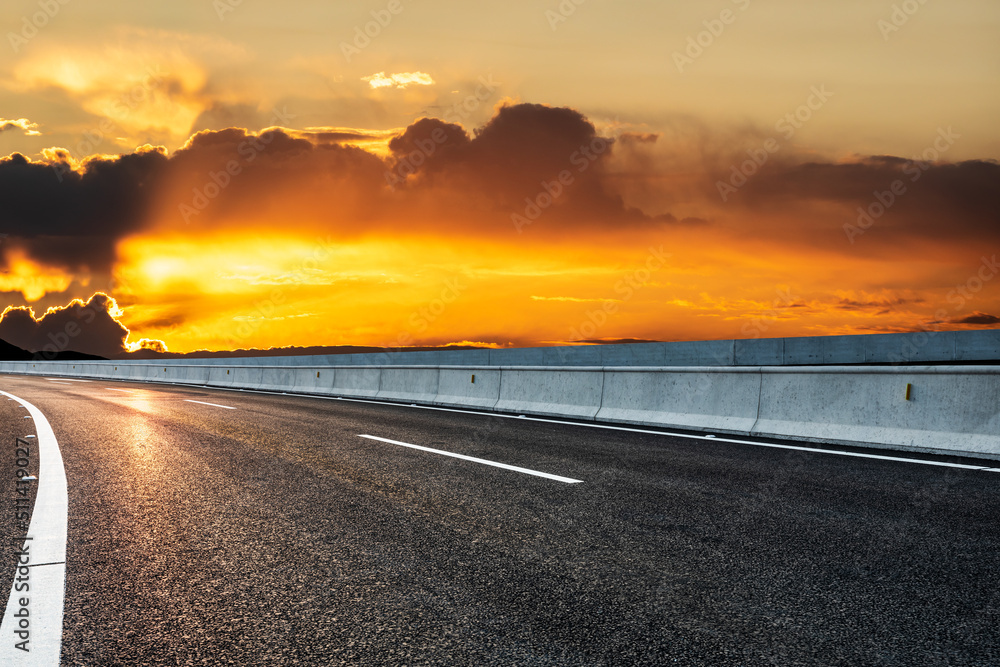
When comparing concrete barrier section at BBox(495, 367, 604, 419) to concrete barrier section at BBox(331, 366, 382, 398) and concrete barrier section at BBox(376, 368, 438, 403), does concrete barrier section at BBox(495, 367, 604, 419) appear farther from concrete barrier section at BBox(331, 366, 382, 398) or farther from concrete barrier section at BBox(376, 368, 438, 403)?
concrete barrier section at BBox(331, 366, 382, 398)

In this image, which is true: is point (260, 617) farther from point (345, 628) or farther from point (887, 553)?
point (887, 553)

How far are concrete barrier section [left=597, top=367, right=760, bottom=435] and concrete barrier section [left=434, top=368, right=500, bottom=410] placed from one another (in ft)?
10.8

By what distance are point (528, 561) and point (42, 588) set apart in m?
2.47

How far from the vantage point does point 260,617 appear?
3.43 meters

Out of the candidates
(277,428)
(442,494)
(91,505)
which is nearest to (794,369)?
(442,494)

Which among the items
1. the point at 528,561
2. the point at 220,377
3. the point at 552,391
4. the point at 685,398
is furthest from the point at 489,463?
the point at 220,377

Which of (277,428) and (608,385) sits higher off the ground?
(608,385)

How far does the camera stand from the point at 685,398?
1153 centimetres

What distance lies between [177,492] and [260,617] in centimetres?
343

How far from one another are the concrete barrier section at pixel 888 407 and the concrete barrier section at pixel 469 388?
6313mm

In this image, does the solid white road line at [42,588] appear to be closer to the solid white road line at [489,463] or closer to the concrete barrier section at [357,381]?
the solid white road line at [489,463]

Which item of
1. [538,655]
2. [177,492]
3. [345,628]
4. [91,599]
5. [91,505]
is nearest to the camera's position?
[538,655]

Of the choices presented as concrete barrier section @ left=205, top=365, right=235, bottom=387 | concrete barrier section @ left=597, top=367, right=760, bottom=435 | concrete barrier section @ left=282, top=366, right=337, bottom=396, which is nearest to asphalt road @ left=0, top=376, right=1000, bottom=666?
concrete barrier section @ left=597, top=367, right=760, bottom=435

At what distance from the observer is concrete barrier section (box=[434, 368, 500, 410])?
15578 millimetres
